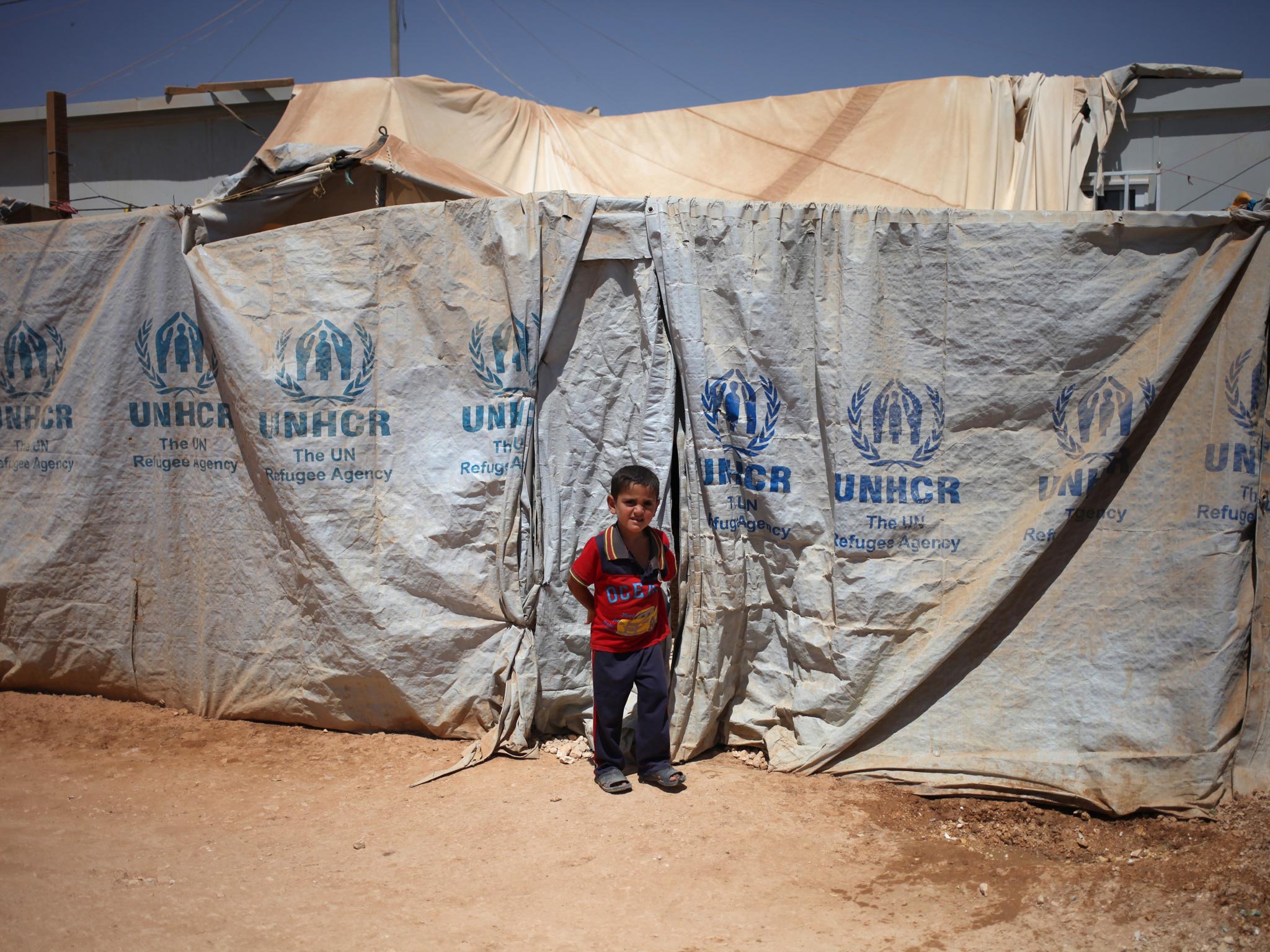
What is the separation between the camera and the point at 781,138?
595 cm

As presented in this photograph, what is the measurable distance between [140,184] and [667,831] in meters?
7.95

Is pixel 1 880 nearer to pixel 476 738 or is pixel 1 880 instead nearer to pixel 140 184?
pixel 476 738

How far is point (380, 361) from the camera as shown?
11.5ft

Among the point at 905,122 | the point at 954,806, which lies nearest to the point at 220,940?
the point at 954,806

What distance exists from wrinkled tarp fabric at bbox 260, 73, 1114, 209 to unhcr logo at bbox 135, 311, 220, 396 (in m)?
2.05

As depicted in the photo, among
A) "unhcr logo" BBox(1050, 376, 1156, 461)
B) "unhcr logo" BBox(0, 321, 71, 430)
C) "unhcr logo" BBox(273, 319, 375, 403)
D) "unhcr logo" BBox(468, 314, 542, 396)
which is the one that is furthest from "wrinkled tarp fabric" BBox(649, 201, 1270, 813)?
"unhcr logo" BBox(0, 321, 71, 430)

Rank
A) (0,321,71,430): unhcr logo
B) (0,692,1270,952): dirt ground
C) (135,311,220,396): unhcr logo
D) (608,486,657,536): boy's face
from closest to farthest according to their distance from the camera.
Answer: (0,692,1270,952): dirt ground → (608,486,657,536): boy's face → (135,311,220,396): unhcr logo → (0,321,71,430): unhcr logo

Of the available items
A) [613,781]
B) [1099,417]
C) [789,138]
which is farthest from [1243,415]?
[789,138]

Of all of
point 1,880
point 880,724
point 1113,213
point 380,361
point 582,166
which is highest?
point 582,166

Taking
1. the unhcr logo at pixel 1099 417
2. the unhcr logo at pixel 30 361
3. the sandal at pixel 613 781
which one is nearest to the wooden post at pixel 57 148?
the unhcr logo at pixel 30 361

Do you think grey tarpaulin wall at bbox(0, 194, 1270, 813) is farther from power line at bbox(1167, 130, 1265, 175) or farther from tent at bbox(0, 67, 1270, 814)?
power line at bbox(1167, 130, 1265, 175)

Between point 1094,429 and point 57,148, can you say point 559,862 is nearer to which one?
point 1094,429

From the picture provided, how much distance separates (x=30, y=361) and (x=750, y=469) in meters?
3.26

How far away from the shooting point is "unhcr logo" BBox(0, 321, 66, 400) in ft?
13.0
